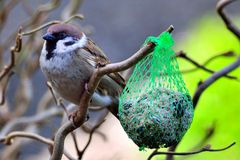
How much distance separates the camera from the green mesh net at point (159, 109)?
2.06 m

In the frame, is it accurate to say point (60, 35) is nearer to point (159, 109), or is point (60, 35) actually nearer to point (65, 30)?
point (65, 30)

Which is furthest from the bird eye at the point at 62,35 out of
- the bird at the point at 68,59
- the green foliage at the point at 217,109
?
the green foliage at the point at 217,109

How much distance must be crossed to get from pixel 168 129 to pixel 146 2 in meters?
5.95

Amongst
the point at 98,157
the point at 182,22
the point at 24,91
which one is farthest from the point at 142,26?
the point at 24,91

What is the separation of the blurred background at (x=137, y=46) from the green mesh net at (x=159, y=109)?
54 centimetres

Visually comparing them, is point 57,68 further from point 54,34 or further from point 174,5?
point 174,5

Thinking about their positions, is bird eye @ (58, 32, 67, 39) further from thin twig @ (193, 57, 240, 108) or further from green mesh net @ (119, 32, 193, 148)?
thin twig @ (193, 57, 240, 108)

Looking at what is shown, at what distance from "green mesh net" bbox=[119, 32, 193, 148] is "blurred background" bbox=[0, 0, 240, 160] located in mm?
540

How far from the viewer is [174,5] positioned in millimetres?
7844

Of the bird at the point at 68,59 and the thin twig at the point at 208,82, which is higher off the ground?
the bird at the point at 68,59

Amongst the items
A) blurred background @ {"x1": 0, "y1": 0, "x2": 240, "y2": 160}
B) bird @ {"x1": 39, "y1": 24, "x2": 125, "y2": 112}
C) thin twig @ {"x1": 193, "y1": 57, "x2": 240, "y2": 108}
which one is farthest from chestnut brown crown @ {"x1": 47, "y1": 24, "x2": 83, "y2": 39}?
blurred background @ {"x1": 0, "y1": 0, "x2": 240, "y2": 160}

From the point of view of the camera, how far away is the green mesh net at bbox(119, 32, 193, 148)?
206cm

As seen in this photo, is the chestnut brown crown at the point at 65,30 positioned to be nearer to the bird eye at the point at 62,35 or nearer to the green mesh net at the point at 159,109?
the bird eye at the point at 62,35

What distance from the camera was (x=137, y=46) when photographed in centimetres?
688
